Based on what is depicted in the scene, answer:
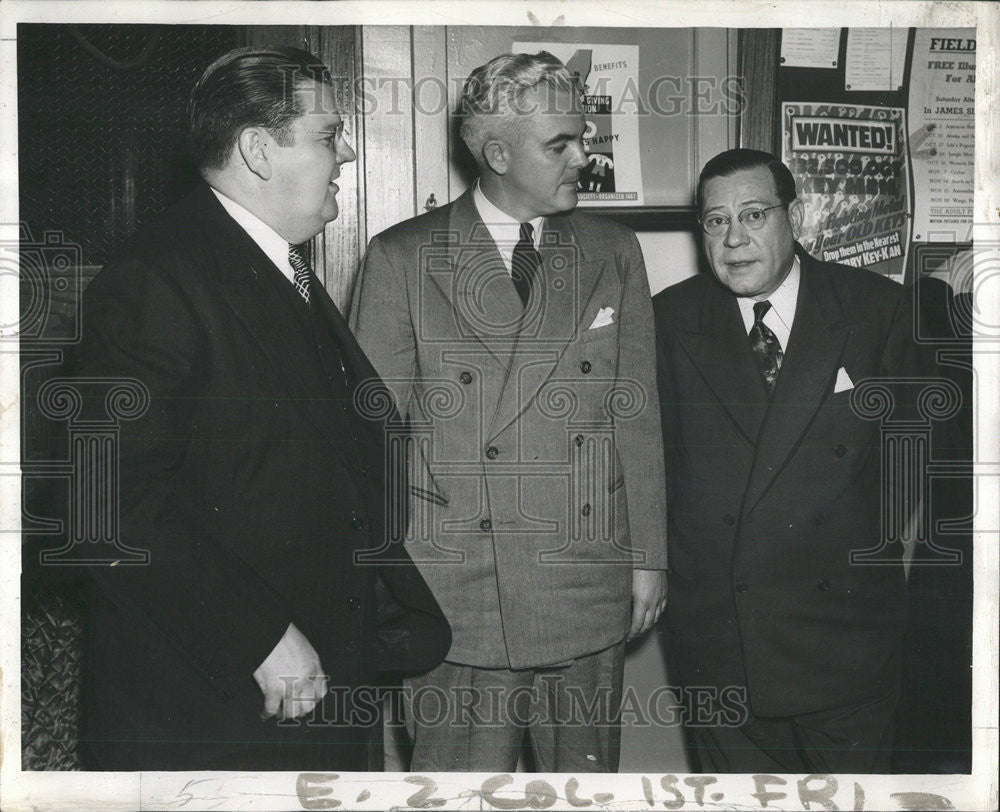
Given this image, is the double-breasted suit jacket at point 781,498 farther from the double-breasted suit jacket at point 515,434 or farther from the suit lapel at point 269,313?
the suit lapel at point 269,313

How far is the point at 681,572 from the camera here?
85.9 inches

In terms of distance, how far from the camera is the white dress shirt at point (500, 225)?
7.06 feet

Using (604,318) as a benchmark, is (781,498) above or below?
below

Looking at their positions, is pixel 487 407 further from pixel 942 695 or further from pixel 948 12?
pixel 948 12

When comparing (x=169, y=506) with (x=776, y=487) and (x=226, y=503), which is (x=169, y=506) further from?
(x=776, y=487)

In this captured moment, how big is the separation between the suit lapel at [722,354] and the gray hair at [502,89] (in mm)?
545

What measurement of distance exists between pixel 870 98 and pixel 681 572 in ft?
3.68

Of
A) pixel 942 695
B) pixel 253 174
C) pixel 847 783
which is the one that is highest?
pixel 253 174

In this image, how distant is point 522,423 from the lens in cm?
213

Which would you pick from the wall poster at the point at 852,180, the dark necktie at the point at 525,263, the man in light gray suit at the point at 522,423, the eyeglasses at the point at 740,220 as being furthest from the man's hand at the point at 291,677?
the wall poster at the point at 852,180

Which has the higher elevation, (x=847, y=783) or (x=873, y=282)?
(x=873, y=282)

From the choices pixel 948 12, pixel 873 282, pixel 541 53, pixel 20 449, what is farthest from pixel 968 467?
pixel 20 449

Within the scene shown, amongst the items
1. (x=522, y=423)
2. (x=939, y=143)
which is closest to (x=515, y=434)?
(x=522, y=423)

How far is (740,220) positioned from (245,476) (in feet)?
3.88
